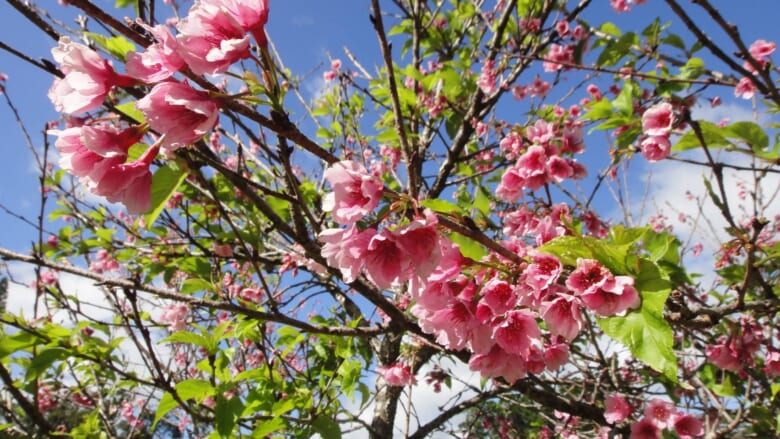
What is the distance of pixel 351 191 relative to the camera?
975mm

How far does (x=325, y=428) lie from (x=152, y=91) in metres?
1.79

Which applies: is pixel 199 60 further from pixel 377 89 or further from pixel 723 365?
pixel 723 365

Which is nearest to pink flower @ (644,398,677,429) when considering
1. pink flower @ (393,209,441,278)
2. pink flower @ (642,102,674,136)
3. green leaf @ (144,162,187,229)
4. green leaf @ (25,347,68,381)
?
pink flower @ (642,102,674,136)

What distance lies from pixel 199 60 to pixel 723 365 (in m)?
3.36

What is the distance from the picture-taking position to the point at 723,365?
9.21 feet

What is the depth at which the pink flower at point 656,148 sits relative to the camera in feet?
7.29

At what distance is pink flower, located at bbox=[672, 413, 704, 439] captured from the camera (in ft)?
8.70

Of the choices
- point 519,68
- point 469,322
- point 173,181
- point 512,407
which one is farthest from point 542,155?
point 512,407

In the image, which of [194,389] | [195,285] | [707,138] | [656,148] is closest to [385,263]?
[194,389]

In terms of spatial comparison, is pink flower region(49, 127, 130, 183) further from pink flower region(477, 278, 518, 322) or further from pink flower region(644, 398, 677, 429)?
pink flower region(644, 398, 677, 429)

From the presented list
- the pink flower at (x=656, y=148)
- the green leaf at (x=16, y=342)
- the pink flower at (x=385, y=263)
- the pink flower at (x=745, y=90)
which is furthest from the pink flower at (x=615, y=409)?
the green leaf at (x=16, y=342)

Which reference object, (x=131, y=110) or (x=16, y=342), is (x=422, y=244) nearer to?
(x=131, y=110)

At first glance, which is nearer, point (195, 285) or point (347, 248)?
point (347, 248)

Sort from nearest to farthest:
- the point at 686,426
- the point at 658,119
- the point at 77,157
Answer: the point at 77,157
the point at 658,119
the point at 686,426
